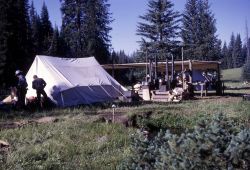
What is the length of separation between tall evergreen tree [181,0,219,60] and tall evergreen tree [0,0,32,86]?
2155 centimetres

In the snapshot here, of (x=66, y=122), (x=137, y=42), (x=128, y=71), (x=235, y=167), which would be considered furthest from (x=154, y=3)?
(x=235, y=167)

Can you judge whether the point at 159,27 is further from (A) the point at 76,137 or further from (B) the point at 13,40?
(A) the point at 76,137

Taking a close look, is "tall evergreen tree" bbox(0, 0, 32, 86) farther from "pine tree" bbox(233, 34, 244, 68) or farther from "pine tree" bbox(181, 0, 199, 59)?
"pine tree" bbox(233, 34, 244, 68)

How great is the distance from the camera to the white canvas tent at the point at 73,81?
19.6 meters

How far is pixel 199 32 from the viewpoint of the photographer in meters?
53.5

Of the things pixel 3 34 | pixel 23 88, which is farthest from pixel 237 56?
pixel 23 88

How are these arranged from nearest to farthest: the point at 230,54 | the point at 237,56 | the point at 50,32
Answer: the point at 50,32
the point at 237,56
the point at 230,54

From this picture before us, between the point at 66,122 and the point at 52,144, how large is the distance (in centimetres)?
340

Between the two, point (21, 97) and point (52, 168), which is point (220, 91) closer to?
point (21, 97)

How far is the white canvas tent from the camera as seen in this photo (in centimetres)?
1964

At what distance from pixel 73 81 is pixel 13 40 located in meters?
20.9

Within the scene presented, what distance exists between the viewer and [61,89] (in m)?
19.5

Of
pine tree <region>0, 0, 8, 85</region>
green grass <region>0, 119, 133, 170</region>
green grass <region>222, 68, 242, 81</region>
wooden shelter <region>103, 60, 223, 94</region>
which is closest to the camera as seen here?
green grass <region>0, 119, 133, 170</region>

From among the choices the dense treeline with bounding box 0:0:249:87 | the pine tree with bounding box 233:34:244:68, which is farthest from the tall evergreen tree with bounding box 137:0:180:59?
the pine tree with bounding box 233:34:244:68
